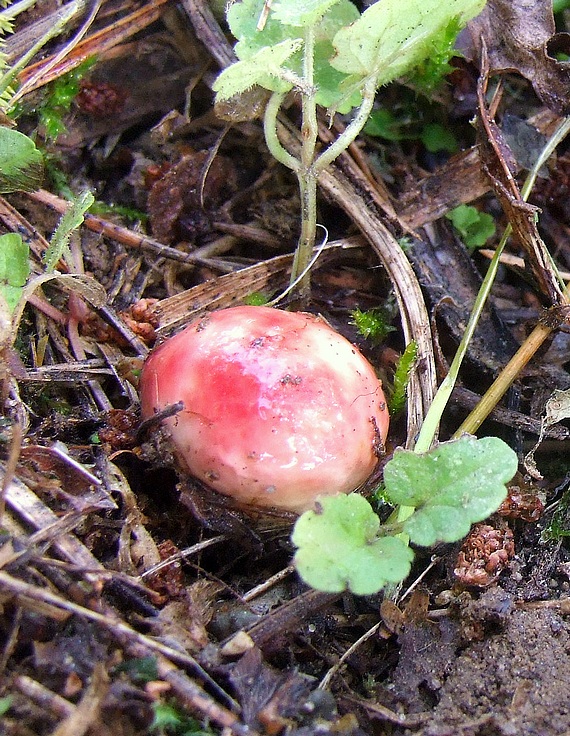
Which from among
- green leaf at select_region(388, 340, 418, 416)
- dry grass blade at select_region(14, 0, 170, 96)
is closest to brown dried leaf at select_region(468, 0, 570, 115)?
green leaf at select_region(388, 340, 418, 416)

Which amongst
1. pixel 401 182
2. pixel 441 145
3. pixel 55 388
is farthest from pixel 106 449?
pixel 441 145

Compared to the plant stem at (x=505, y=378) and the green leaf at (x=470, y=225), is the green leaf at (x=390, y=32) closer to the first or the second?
the green leaf at (x=470, y=225)

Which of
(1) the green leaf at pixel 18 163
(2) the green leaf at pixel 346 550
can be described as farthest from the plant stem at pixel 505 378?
(1) the green leaf at pixel 18 163

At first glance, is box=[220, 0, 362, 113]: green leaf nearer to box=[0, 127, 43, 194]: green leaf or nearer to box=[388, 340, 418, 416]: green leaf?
box=[0, 127, 43, 194]: green leaf

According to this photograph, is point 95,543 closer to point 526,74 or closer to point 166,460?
point 166,460

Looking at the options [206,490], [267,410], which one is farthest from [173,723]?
[267,410]

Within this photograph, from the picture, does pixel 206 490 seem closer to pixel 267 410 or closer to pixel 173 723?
pixel 267 410
